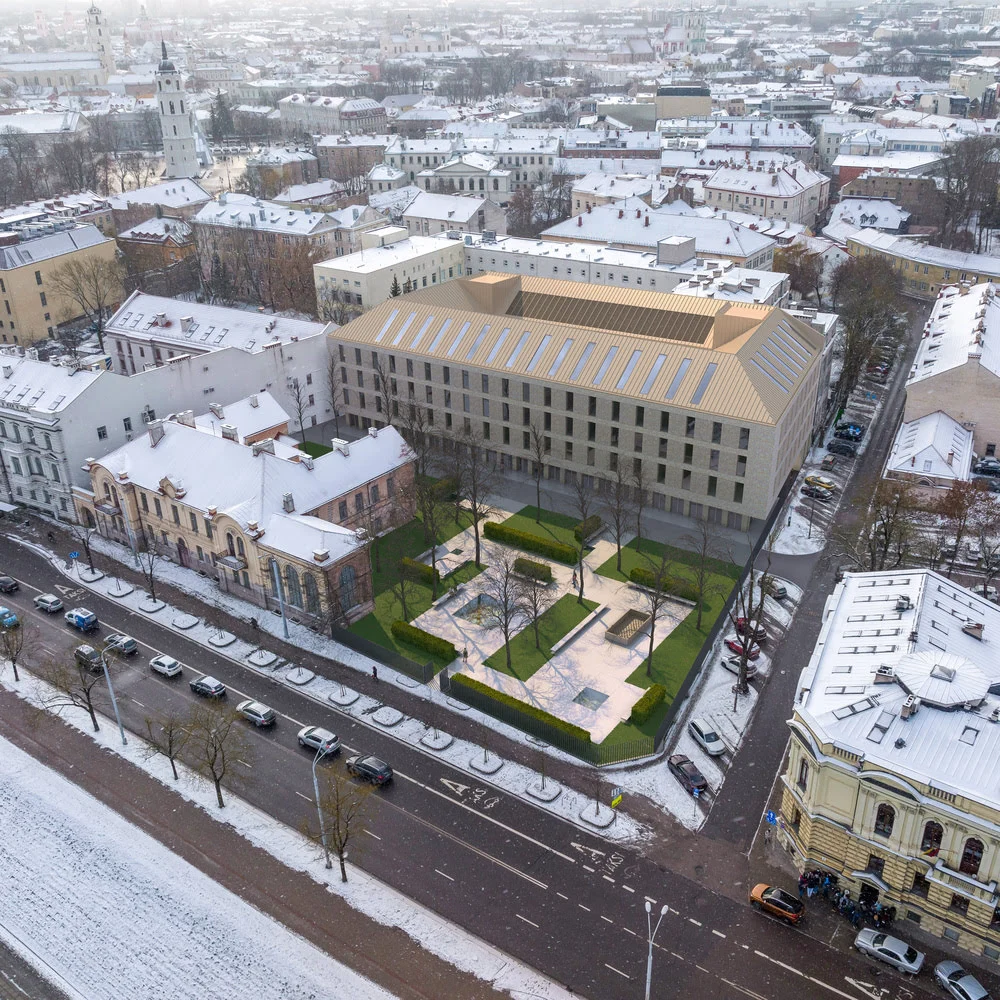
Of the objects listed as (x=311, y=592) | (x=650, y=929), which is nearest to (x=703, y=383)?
(x=311, y=592)

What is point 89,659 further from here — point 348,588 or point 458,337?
point 458,337

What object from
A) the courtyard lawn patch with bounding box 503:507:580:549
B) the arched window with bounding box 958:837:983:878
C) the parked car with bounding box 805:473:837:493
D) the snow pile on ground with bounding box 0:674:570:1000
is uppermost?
the arched window with bounding box 958:837:983:878

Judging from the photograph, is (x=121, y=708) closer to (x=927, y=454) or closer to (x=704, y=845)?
(x=704, y=845)

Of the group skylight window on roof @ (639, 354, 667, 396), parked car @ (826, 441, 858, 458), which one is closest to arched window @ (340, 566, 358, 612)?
skylight window on roof @ (639, 354, 667, 396)

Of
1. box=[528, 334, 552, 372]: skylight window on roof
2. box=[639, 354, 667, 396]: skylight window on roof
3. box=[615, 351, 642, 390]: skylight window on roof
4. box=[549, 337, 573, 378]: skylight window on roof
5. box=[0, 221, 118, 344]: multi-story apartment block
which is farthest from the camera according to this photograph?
box=[0, 221, 118, 344]: multi-story apartment block

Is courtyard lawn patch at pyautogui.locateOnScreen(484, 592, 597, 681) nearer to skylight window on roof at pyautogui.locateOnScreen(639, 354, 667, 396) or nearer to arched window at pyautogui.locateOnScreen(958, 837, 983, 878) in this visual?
skylight window on roof at pyautogui.locateOnScreen(639, 354, 667, 396)

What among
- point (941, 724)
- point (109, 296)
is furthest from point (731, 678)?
point (109, 296)

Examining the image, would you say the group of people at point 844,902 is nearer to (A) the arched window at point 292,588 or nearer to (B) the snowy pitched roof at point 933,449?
(A) the arched window at point 292,588

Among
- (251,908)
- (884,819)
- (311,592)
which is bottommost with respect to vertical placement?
(251,908)
